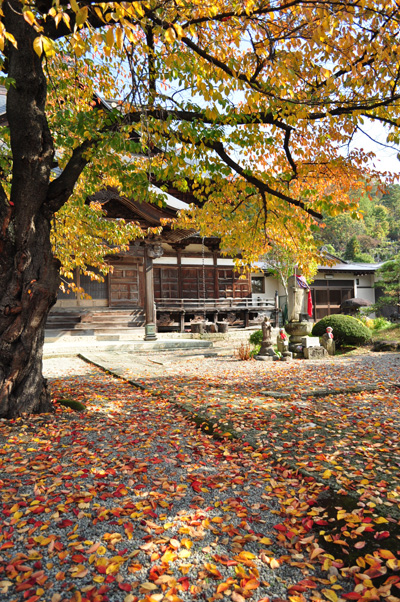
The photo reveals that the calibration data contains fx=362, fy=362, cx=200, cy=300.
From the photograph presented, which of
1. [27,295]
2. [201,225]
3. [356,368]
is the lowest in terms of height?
[356,368]

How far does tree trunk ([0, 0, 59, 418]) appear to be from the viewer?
360 centimetres

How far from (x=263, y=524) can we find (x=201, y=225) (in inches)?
205

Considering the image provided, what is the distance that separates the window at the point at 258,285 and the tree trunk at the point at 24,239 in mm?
20068

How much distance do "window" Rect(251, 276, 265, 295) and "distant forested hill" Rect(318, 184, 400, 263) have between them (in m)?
13.5

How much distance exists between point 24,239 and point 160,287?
587 inches

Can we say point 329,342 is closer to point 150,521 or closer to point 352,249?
point 150,521

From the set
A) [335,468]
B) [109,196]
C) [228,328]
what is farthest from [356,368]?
[228,328]

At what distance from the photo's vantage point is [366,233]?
39.2 meters

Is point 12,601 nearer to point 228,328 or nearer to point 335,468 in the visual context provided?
point 335,468

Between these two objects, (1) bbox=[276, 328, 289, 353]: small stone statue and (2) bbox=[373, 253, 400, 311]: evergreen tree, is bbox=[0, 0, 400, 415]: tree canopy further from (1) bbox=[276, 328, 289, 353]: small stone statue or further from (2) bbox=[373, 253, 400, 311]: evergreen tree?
(2) bbox=[373, 253, 400, 311]: evergreen tree

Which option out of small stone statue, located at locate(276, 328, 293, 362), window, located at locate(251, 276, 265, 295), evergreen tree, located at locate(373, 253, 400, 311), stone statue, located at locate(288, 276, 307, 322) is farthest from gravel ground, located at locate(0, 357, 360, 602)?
window, located at locate(251, 276, 265, 295)

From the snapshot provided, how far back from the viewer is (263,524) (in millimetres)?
2117

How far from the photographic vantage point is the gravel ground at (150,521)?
5.36 feet

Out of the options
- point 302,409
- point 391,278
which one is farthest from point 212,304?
point 302,409
